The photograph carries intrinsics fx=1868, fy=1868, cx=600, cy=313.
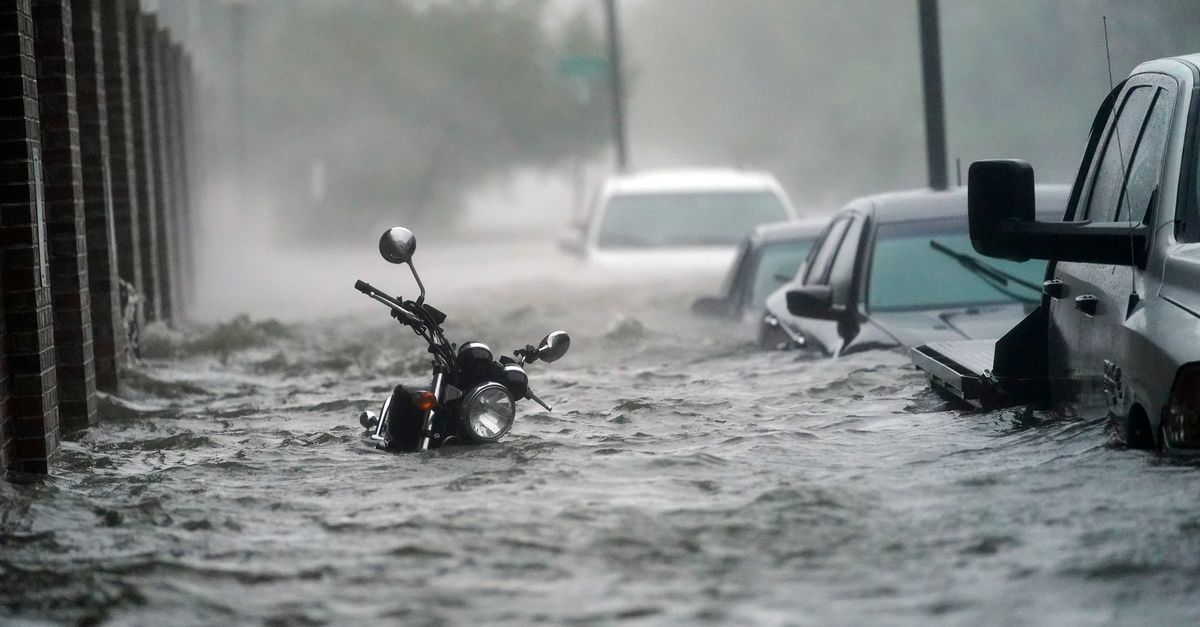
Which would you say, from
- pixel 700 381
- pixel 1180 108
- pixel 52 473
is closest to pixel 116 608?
pixel 52 473

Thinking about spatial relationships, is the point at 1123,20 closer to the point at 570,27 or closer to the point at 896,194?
the point at 896,194

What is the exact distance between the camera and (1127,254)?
5.59 m

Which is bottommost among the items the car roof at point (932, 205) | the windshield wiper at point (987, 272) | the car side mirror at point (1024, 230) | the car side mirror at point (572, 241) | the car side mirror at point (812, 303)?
the car side mirror at point (572, 241)

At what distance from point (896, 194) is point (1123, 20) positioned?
1554 centimetres

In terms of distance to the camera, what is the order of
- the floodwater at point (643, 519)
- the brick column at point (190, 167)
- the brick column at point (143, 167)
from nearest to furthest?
the floodwater at point (643, 519)
the brick column at point (143, 167)
the brick column at point (190, 167)

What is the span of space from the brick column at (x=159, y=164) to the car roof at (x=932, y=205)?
25.0 feet

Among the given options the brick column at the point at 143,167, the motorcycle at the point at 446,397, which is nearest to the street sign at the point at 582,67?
the brick column at the point at 143,167

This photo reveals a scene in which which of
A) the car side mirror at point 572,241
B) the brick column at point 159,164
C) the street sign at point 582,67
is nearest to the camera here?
the brick column at point 159,164

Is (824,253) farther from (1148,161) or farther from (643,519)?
(643,519)

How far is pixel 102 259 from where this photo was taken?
11039 mm

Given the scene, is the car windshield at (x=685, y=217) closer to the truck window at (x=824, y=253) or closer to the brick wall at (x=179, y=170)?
the brick wall at (x=179, y=170)

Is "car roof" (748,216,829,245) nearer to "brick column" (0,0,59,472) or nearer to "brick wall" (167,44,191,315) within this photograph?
"brick column" (0,0,59,472)

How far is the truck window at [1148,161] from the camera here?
5.81 meters

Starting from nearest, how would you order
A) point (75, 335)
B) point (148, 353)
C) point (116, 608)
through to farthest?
point (116, 608)
point (75, 335)
point (148, 353)
